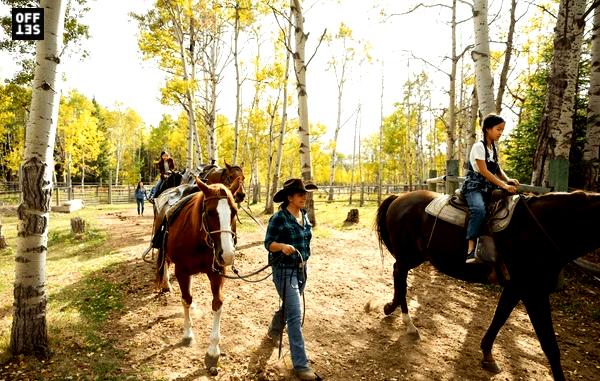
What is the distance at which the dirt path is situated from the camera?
13.5 ft

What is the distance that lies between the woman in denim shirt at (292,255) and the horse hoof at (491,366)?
7.57ft

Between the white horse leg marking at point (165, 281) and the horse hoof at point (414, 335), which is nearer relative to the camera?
the horse hoof at point (414, 335)

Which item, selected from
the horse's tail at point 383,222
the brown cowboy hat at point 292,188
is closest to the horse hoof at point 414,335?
the horse's tail at point 383,222

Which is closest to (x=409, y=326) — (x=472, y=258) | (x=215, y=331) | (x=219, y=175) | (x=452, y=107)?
(x=472, y=258)

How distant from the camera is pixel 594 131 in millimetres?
7652

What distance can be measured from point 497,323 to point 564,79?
5.84m

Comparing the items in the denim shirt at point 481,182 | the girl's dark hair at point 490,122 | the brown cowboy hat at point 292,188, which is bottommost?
the brown cowboy hat at point 292,188

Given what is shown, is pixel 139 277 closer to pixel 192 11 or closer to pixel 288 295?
pixel 288 295

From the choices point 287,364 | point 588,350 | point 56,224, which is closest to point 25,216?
point 287,364

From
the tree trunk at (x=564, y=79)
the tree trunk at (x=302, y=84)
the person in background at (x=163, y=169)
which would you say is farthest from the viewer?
the tree trunk at (x=302, y=84)

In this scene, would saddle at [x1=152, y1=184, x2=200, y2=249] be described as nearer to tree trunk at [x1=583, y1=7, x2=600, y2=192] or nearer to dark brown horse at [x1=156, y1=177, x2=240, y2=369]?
dark brown horse at [x1=156, y1=177, x2=240, y2=369]

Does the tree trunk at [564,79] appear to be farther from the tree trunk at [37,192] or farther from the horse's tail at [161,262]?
the tree trunk at [37,192]

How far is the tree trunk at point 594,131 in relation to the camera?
7486 mm

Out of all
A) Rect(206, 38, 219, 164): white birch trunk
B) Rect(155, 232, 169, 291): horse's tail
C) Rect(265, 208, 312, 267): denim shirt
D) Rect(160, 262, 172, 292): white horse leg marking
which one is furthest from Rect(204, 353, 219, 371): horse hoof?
Rect(206, 38, 219, 164): white birch trunk
